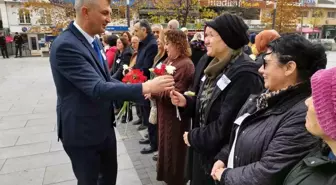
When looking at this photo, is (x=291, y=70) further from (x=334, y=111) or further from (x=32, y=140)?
(x=32, y=140)

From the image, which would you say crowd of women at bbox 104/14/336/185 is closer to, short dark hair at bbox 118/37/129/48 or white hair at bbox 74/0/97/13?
white hair at bbox 74/0/97/13

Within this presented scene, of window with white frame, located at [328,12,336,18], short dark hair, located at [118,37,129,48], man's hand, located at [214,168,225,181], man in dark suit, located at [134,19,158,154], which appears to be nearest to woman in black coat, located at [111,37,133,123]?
short dark hair, located at [118,37,129,48]

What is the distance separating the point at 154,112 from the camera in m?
3.51

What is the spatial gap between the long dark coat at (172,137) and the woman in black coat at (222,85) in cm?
69

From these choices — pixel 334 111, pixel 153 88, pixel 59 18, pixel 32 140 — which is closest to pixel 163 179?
pixel 153 88

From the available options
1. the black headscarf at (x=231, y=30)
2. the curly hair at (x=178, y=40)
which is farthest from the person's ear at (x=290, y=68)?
the curly hair at (x=178, y=40)

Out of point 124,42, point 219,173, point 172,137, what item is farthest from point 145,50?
point 219,173

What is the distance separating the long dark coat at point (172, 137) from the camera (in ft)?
9.55

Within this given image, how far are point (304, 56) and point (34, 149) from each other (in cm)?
406

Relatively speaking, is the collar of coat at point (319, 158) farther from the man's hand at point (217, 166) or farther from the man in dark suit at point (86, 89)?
the man in dark suit at point (86, 89)

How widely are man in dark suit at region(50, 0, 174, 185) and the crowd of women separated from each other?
459 mm

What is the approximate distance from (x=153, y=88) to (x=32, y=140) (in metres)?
3.53

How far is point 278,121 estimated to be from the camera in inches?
55.6

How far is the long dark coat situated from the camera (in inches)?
115
